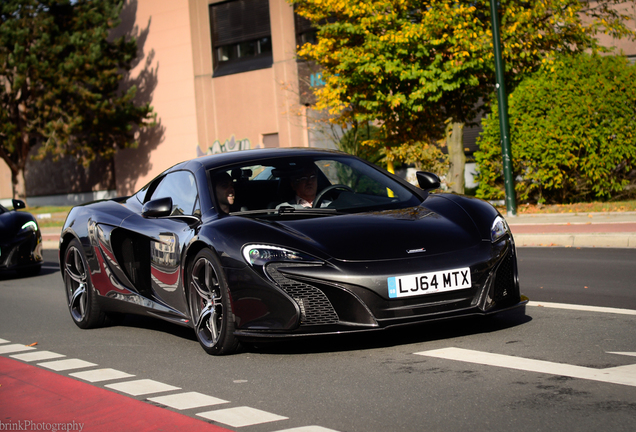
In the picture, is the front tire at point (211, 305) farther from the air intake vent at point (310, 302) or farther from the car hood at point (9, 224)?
the car hood at point (9, 224)

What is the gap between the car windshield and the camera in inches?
234

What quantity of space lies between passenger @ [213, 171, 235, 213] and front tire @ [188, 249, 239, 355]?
18.1 inches

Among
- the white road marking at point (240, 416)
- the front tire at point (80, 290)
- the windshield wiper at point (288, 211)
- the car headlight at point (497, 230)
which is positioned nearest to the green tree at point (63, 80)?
the front tire at point (80, 290)

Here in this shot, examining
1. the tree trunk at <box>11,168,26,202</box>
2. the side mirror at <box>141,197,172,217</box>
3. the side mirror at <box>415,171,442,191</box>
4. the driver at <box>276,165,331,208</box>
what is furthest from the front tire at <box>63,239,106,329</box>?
the tree trunk at <box>11,168,26,202</box>

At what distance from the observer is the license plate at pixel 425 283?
4898 mm

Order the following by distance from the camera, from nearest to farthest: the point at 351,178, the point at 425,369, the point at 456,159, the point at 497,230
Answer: the point at 425,369 → the point at 497,230 → the point at 351,178 → the point at 456,159

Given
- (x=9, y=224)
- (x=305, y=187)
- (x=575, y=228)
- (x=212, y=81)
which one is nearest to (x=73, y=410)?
(x=305, y=187)

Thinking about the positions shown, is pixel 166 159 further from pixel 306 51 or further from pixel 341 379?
pixel 341 379

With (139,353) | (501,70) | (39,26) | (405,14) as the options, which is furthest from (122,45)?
(139,353)

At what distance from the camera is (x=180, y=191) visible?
21.2 ft

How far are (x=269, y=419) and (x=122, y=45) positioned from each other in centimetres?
3434

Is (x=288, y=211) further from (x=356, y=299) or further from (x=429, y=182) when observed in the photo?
(x=429, y=182)

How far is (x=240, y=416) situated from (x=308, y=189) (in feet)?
7.93

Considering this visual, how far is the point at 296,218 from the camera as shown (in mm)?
5586
